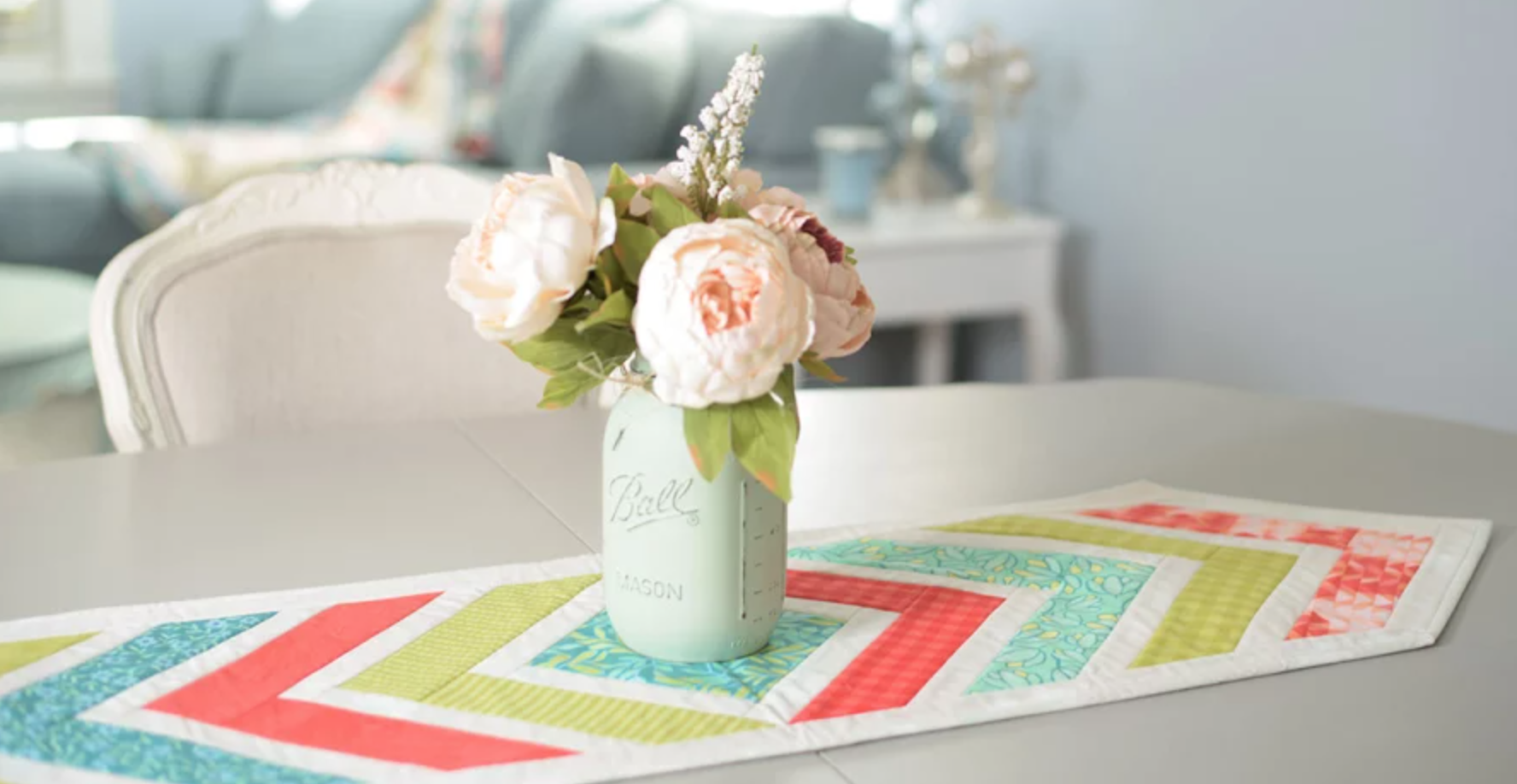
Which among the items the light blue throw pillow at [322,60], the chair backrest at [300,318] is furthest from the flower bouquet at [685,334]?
the light blue throw pillow at [322,60]

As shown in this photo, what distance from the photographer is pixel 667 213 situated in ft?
2.69

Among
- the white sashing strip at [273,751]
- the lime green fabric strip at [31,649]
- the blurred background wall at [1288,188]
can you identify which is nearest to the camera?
the white sashing strip at [273,751]

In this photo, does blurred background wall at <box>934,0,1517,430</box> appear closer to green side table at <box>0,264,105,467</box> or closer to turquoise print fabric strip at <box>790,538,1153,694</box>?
turquoise print fabric strip at <box>790,538,1153,694</box>

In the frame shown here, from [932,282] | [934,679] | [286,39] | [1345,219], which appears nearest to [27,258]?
[286,39]

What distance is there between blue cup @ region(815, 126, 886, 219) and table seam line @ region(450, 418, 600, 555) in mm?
1578

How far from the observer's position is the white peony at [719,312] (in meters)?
0.76

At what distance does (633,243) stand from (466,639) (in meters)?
0.26

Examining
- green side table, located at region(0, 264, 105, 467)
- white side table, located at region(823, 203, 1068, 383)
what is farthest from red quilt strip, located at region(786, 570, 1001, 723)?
white side table, located at region(823, 203, 1068, 383)

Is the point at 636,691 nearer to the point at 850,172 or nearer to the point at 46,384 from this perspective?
the point at 46,384

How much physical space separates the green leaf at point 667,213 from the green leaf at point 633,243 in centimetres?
1

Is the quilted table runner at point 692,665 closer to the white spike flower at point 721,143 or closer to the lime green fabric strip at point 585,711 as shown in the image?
the lime green fabric strip at point 585,711

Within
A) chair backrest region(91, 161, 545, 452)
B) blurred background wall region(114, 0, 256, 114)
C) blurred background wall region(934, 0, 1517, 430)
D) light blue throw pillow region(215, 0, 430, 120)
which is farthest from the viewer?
blurred background wall region(114, 0, 256, 114)

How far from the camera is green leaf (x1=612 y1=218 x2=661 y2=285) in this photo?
807 millimetres

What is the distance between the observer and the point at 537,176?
82 cm
